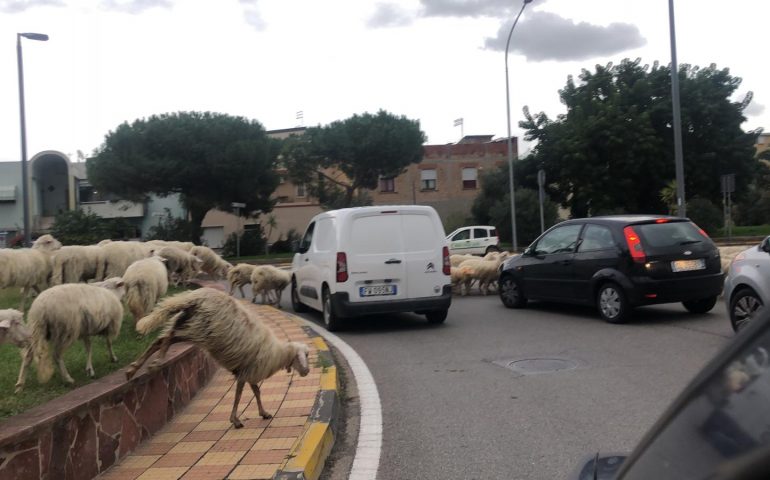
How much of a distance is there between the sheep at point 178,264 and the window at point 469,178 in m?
45.8

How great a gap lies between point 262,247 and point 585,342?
36590 mm

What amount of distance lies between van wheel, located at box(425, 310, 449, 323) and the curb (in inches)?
190

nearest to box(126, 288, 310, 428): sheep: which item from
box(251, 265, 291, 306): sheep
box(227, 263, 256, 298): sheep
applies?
box(251, 265, 291, 306): sheep

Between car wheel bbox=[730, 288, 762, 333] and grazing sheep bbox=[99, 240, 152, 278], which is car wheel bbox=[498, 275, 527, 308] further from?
grazing sheep bbox=[99, 240, 152, 278]

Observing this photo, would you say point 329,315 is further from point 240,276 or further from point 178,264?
point 240,276

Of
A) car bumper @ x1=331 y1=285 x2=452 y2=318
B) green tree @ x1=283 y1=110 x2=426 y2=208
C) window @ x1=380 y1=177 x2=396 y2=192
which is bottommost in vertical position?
car bumper @ x1=331 y1=285 x2=452 y2=318

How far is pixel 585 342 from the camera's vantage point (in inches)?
358

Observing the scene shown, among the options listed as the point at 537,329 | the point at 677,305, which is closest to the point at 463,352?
the point at 537,329

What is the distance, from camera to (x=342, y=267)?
34.4 ft

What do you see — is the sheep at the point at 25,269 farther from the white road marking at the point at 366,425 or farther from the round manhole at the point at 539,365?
the round manhole at the point at 539,365

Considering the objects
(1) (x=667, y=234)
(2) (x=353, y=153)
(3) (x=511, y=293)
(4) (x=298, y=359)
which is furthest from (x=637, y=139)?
(4) (x=298, y=359)

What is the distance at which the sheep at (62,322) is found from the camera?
5.05 meters

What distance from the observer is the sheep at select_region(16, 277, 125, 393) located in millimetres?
5047

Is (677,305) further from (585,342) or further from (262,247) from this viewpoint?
(262,247)
